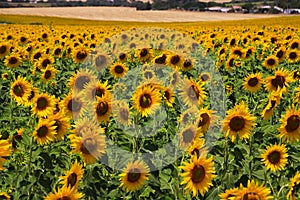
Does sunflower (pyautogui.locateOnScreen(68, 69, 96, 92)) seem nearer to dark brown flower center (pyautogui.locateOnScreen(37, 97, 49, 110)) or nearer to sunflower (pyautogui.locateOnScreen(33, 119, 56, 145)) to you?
dark brown flower center (pyautogui.locateOnScreen(37, 97, 49, 110))

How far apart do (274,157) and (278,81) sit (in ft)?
7.83

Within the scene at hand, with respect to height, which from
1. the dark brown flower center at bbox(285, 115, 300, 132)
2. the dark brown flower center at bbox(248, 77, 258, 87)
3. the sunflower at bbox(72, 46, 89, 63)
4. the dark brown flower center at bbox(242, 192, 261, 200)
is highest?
the dark brown flower center at bbox(242, 192, 261, 200)

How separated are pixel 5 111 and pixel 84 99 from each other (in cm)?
245

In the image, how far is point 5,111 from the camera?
6.69m

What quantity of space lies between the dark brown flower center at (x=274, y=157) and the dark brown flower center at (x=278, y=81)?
7.58 ft

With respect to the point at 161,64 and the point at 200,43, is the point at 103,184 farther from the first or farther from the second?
the point at 200,43

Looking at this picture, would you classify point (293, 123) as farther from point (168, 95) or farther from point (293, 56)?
point (293, 56)

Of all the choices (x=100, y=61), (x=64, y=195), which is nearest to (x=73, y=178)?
(x=64, y=195)

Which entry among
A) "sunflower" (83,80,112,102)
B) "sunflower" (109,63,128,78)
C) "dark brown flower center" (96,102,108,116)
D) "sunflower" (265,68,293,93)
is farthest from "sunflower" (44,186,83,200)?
"sunflower" (109,63,128,78)

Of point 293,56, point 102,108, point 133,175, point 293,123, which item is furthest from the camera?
point 293,56

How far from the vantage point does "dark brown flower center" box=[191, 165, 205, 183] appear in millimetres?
3125

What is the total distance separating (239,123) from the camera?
392cm

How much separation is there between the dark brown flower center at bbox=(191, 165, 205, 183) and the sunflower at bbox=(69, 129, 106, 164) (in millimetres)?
846

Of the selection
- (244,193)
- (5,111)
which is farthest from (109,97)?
(5,111)
